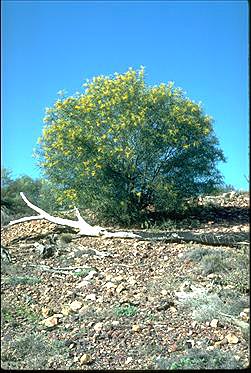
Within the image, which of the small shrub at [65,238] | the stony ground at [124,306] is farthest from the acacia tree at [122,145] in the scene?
the stony ground at [124,306]

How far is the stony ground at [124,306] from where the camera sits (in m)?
4.31

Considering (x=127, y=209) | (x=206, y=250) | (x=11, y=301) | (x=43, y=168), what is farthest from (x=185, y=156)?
(x=11, y=301)

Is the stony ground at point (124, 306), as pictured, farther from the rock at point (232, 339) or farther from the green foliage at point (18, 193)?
the green foliage at point (18, 193)

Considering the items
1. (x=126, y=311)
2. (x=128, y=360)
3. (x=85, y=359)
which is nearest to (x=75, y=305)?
(x=126, y=311)

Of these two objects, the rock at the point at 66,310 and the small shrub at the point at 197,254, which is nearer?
the rock at the point at 66,310

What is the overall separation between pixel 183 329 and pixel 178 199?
569 centimetres

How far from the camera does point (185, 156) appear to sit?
10.6m

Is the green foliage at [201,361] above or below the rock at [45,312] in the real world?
below

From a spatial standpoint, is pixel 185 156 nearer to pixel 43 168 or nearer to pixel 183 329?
pixel 43 168

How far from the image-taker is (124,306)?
529 centimetres

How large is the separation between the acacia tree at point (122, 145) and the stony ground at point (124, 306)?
80.1 inches

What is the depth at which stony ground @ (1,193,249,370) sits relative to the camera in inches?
170

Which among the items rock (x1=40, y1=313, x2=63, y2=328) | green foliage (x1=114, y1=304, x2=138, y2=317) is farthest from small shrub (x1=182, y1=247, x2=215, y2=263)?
rock (x1=40, y1=313, x2=63, y2=328)

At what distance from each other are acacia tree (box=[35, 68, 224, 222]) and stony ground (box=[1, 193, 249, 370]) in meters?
2.03
